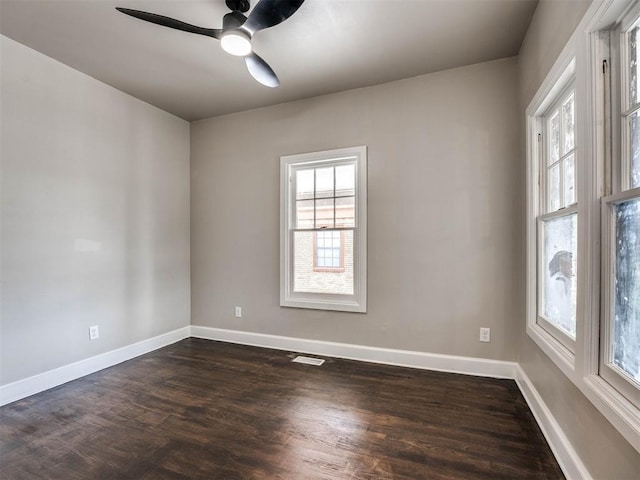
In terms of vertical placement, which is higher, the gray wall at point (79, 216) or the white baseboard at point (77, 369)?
the gray wall at point (79, 216)

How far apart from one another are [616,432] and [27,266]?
12.4 ft

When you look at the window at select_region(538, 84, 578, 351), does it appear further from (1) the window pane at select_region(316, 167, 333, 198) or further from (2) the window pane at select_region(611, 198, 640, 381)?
(1) the window pane at select_region(316, 167, 333, 198)

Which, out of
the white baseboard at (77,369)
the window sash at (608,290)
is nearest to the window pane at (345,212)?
the window sash at (608,290)

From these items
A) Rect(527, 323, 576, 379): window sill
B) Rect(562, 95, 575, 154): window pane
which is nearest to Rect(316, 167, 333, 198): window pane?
Rect(562, 95, 575, 154): window pane

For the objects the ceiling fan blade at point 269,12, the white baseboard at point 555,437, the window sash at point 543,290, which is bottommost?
the white baseboard at point 555,437

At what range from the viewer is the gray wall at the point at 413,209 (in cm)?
281

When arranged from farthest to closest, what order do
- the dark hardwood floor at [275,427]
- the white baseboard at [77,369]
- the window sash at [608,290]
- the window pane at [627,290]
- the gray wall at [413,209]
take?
the gray wall at [413,209] → the white baseboard at [77,369] → the dark hardwood floor at [275,427] → the window sash at [608,290] → the window pane at [627,290]

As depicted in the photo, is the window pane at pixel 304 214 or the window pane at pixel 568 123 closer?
the window pane at pixel 568 123

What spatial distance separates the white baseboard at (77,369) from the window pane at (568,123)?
164 inches

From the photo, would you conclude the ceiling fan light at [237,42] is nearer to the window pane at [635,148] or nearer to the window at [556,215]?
the window at [556,215]

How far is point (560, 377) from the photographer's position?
1765mm


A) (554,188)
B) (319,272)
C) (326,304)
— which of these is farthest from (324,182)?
(554,188)

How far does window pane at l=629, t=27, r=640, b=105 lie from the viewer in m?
1.23

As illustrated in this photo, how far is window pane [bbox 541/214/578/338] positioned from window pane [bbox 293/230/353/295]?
1700 mm
